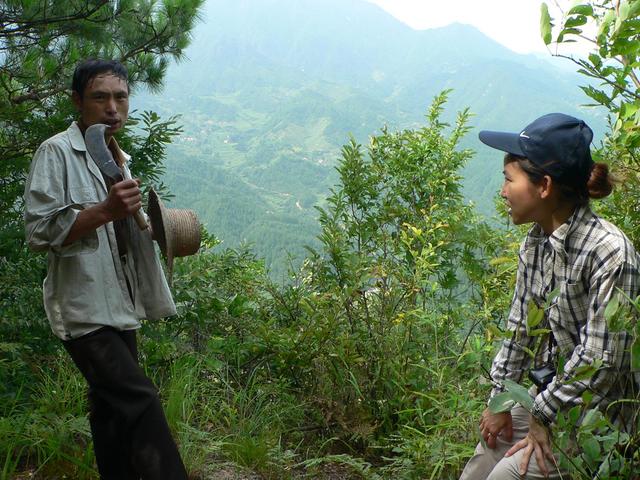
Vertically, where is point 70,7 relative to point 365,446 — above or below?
above

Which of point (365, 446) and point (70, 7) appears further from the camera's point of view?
point (70, 7)

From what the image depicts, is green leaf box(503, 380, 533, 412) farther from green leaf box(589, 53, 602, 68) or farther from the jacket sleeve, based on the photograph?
the jacket sleeve

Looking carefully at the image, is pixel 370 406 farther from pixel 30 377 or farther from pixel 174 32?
pixel 174 32

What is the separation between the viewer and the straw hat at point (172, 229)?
9.18ft

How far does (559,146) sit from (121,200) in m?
1.47

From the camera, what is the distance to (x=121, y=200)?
240 centimetres

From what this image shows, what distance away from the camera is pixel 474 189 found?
303 ft

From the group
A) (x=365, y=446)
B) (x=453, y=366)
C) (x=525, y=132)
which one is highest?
(x=525, y=132)

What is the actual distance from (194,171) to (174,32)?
9021 centimetres

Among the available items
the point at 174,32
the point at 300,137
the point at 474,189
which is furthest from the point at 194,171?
the point at 174,32

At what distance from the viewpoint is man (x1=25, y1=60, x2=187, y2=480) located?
2434 millimetres

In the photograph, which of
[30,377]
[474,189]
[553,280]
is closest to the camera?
[553,280]

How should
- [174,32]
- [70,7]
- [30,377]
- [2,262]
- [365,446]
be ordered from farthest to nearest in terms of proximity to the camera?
1. [174,32]
2. [70,7]
3. [2,262]
4. [30,377]
5. [365,446]

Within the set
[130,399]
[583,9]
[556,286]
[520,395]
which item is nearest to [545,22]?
[583,9]
